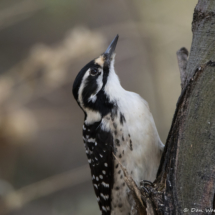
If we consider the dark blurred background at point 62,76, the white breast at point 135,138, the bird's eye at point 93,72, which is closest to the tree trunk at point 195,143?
the white breast at point 135,138

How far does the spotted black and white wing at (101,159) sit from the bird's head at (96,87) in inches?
6.8

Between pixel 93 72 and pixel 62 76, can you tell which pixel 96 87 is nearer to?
pixel 93 72

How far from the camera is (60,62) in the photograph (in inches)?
118

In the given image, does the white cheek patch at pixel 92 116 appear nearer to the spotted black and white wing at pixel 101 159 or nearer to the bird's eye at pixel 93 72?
the spotted black and white wing at pixel 101 159

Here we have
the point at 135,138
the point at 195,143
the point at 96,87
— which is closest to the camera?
the point at 195,143

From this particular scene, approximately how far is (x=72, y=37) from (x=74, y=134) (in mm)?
2496

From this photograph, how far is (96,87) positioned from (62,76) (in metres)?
0.74

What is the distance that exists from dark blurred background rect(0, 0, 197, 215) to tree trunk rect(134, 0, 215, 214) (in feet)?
4.81

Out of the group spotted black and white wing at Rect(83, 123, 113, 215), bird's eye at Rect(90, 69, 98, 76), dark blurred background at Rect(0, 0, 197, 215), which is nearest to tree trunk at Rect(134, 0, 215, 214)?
spotted black and white wing at Rect(83, 123, 113, 215)

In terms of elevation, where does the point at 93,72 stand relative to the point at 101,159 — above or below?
above

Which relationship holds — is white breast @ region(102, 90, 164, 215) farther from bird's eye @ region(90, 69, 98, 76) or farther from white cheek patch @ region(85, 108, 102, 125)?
bird's eye @ region(90, 69, 98, 76)

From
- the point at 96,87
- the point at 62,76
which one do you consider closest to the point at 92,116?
the point at 96,87

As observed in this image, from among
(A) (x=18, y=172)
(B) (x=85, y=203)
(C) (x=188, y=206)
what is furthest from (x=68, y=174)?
(C) (x=188, y=206)

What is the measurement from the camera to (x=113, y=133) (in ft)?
8.02
